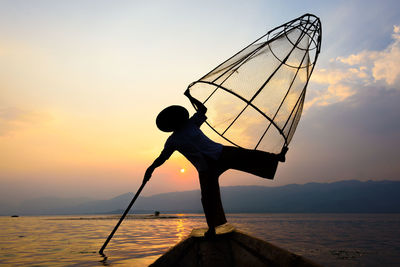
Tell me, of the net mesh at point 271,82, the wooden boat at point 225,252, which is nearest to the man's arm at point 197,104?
the net mesh at point 271,82

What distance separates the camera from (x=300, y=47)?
449 centimetres

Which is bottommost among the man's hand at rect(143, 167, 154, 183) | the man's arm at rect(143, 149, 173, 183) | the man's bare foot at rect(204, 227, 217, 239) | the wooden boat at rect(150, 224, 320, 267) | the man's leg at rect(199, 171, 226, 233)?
the wooden boat at rect(150, 224, 320, 267)

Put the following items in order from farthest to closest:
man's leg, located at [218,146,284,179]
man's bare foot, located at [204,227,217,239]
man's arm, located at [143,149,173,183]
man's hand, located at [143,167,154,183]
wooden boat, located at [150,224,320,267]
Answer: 1. man's hand, located at [143,167,154,183]
2. man's arm, located at [143,149,173,183]
3. man's leg, located at [218,146,284,179]
4. man's bare foot, located at [204,227,217,239]
5. wooden boat, located at [150,224,320,267]

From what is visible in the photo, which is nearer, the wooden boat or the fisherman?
the wooden boat

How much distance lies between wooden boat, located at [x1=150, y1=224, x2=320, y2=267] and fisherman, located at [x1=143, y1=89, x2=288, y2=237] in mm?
223

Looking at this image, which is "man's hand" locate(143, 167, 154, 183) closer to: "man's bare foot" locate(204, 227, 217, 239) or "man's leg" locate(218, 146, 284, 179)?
"man's leg" locate(218, 146, 284, 179)

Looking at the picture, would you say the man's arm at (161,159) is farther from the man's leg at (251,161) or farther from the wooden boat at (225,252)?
the wooden boat at (225,252)

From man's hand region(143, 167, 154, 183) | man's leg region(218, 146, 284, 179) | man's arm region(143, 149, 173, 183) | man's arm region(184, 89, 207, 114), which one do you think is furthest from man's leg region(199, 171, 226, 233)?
man's arm region(184, 89, 207, 114)

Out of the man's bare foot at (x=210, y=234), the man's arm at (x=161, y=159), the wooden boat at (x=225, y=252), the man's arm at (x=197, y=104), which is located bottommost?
the wooden boat at (x=225, y=252)

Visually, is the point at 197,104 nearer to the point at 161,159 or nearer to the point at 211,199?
the point at 161,159

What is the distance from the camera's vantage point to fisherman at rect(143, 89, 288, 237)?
11.4 ft

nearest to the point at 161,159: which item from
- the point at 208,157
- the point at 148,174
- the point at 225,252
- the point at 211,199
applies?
the point at 148,174

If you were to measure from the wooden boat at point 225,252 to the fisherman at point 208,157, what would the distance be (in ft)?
0.73

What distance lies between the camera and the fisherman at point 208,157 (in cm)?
347
